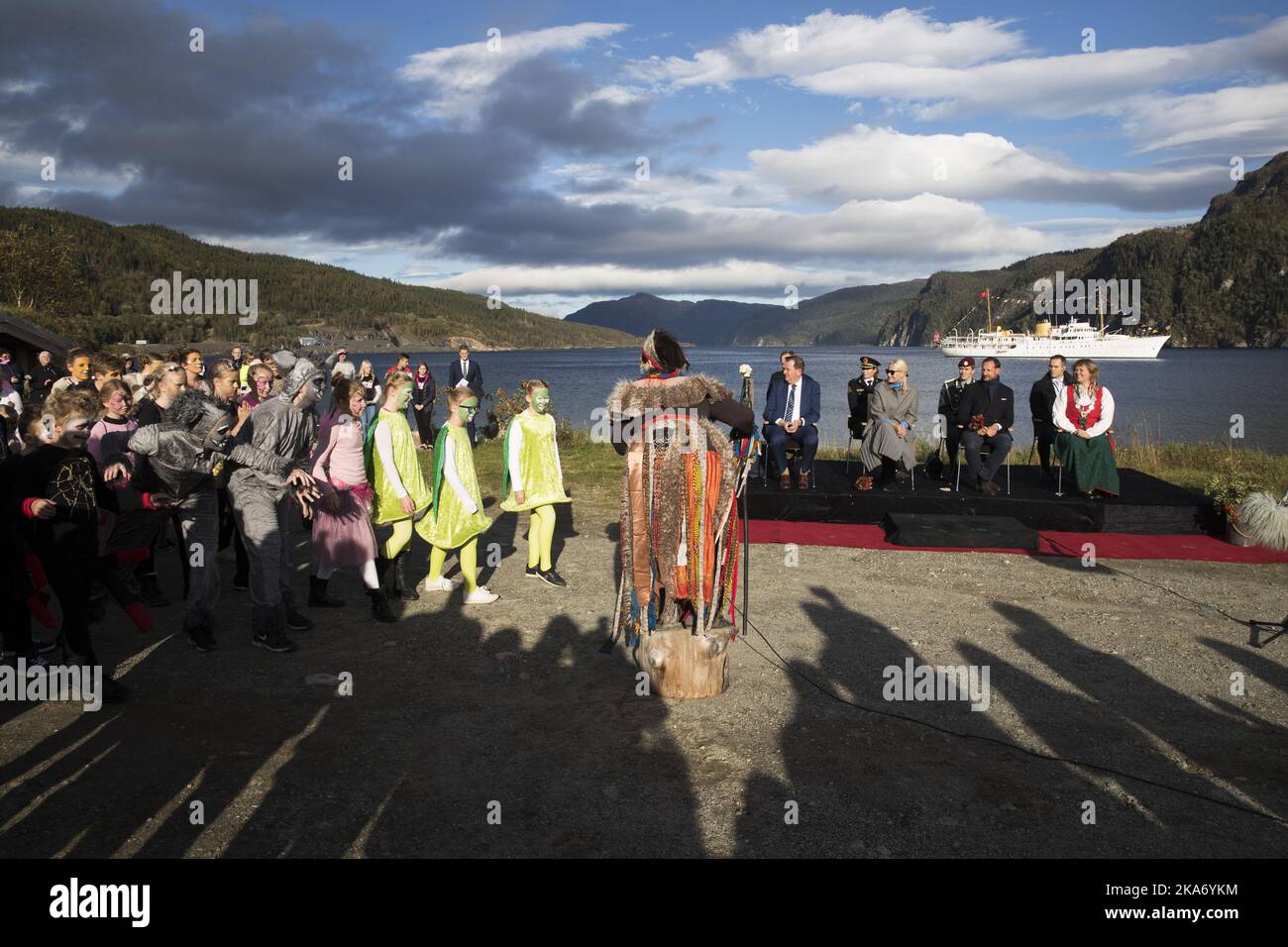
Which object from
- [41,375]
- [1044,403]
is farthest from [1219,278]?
[41,375]

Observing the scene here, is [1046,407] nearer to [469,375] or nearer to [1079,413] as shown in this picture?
[1079,413]

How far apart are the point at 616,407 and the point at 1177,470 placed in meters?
13.1

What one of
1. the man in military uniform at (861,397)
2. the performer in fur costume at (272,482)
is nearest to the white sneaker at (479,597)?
the performer in fur costume at (272,482)

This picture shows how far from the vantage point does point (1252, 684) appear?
5.15 meters

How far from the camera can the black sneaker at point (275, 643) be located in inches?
228

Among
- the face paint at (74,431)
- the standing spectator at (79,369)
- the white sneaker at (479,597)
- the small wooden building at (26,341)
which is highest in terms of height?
the small wooden building at (26,341)

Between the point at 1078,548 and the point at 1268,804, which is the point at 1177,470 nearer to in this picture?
the point at 1078,548

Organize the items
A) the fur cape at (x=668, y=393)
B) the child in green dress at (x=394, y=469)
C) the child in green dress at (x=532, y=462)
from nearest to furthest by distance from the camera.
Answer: the fur cape at (x=668, y=393) < the child in green dress at (x=394, y=469) < the child in green dress at (x=532, y=462)

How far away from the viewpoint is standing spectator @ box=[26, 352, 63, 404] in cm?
1465

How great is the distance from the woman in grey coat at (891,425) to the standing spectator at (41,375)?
43.3 ft

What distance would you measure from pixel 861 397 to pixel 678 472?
7.89 m

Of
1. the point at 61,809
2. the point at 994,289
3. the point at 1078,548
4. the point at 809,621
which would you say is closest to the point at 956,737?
the point at 809,621

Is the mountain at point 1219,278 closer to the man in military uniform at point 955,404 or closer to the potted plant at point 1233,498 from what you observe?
the man in military uniform at point 955,404

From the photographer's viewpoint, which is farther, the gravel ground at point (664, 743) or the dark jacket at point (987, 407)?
the dark jacket at point (987, 407)
